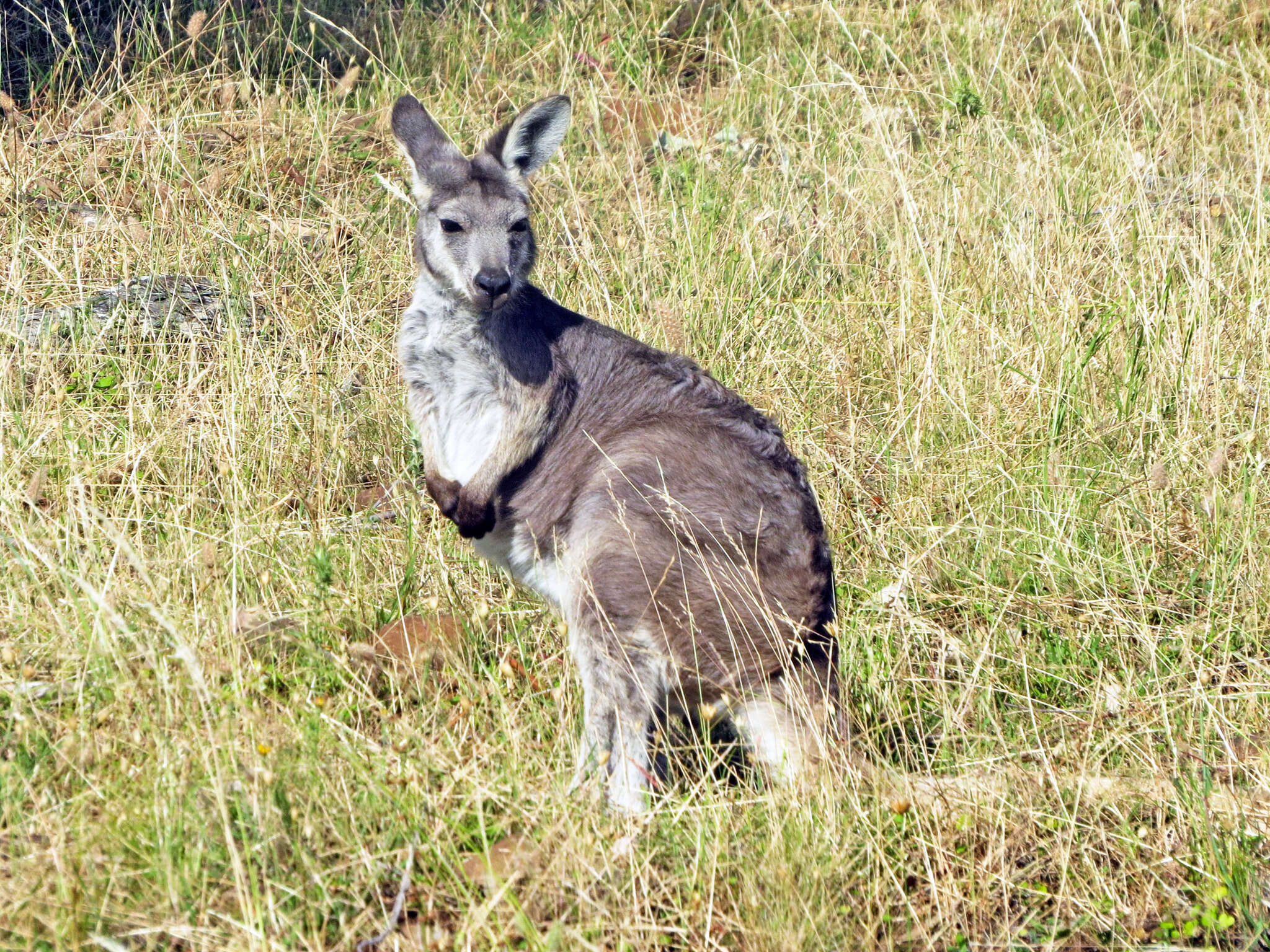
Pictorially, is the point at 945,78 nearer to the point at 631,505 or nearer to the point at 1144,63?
the point at 1144,63

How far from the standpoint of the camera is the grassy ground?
2465mm

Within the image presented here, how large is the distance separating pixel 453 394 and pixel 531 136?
0.85m

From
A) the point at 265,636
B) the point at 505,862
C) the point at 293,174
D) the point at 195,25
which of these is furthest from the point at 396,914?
the point at 195,25

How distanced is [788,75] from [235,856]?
209 inches

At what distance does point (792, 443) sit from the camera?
4.41m

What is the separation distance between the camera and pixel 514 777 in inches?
105

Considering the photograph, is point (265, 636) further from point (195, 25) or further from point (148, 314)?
point (195, 25)

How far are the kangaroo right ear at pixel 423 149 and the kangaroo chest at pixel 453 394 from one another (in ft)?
1.42

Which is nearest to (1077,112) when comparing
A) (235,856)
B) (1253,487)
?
(1253,487)

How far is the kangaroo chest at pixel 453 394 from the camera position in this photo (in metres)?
3.70

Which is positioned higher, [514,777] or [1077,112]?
[1077,112]

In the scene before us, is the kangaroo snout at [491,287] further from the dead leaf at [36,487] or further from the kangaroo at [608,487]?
the dead leaf at [36,487]

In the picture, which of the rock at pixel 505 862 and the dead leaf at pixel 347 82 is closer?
the rock at pixel 505 862

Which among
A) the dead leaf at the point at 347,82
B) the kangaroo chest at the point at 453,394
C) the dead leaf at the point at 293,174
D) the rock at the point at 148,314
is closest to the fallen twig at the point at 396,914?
the kangaroo chest at the point at 453,394
